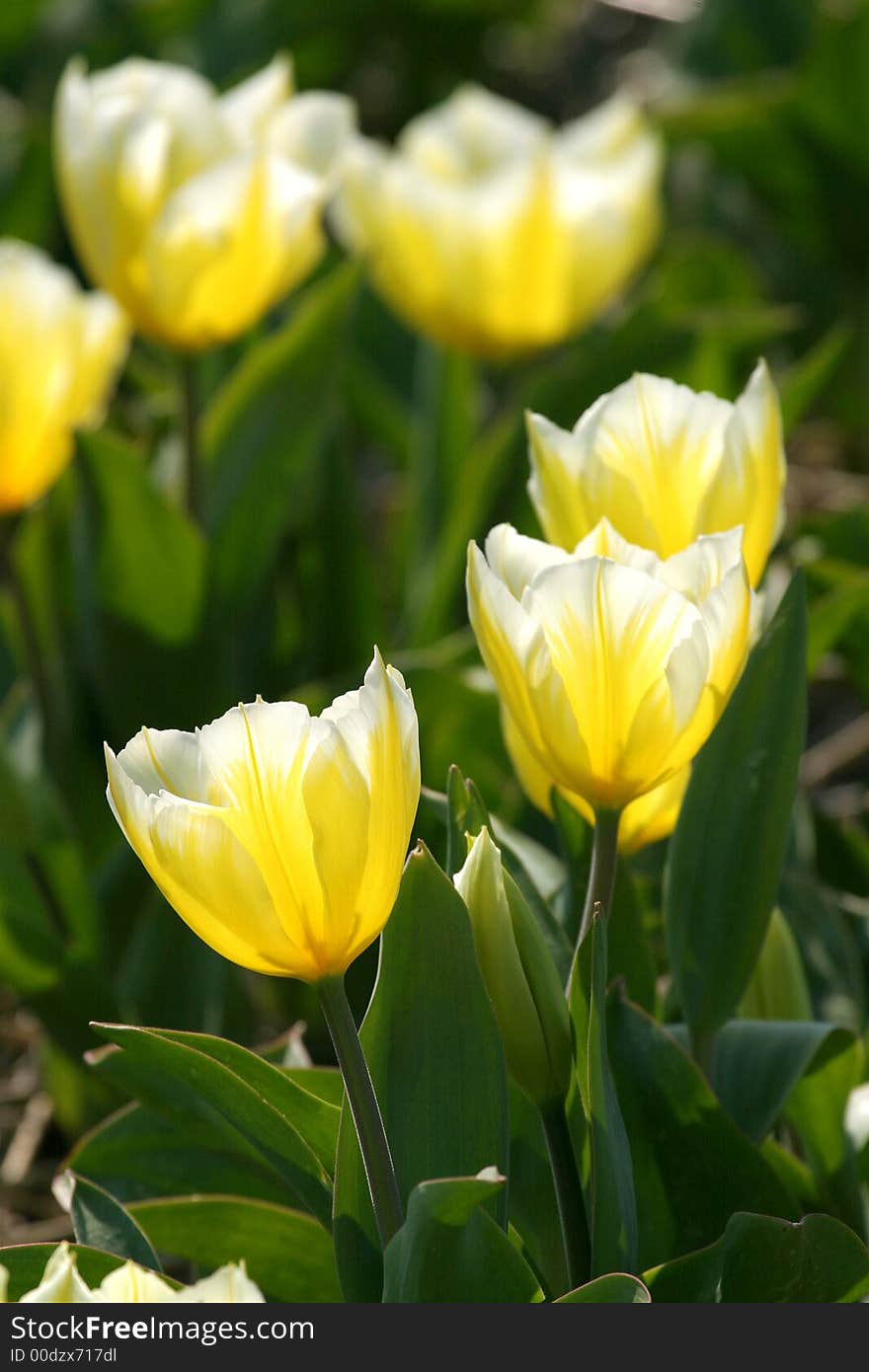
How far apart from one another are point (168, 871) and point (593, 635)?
0.55 ft

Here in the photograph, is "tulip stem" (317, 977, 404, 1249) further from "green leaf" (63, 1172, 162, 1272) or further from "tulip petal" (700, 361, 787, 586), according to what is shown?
"tulip petal" (700, 361, 787, 586)

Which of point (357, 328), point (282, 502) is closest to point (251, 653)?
point (282, 502)

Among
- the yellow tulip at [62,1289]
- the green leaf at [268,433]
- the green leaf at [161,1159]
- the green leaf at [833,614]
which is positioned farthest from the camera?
the green leaf at [268,433]

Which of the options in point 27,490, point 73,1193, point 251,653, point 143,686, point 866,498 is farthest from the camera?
point 866,498

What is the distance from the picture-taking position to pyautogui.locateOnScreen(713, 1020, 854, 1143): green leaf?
2.38 ft

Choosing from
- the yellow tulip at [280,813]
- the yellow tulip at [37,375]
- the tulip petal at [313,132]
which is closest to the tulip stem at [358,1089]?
the yellow tulip at [280,813]

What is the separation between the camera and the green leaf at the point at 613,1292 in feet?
1.82

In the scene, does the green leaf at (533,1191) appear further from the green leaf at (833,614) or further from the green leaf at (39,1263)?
the green leaf at (833,614)

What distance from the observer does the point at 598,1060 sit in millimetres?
586

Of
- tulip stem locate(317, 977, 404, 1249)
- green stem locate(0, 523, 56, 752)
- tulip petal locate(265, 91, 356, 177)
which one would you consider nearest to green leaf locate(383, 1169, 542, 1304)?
tulip stem locate(317, 977, 404, 1249)

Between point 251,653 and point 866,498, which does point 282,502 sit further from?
point 866,498

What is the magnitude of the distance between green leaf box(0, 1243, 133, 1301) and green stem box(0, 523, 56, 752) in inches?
22.1

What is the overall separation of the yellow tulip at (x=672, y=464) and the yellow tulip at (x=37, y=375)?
1.77 ft

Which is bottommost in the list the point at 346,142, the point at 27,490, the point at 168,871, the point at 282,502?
the point at 282,502
